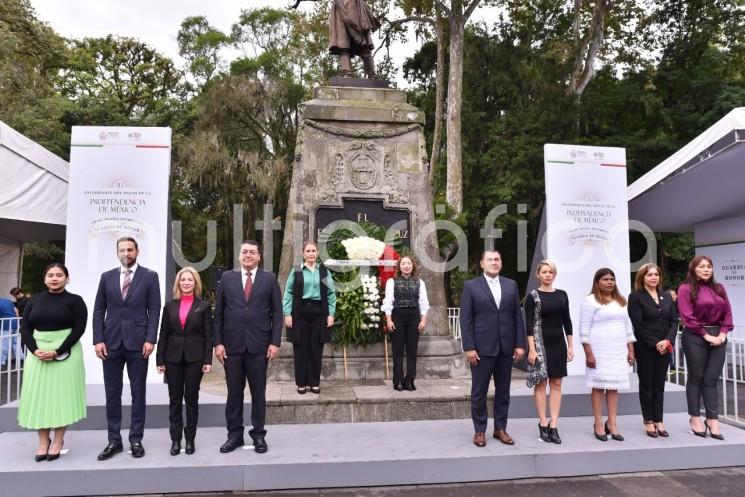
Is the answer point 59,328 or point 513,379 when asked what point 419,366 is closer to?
point 513,379

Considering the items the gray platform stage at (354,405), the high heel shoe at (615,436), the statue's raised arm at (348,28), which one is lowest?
the high heel shoe at (615,436)

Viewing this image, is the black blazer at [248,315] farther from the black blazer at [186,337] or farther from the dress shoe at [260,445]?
the dress shoe at [260,445]

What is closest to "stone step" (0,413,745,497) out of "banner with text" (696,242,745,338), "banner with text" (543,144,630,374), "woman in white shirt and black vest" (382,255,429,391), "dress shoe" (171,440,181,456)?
"dress shoe" (171,440,181,456)

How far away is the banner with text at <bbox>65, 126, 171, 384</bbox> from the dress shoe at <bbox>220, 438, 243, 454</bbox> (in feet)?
8.79

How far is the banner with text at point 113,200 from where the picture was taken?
6574 millimetres

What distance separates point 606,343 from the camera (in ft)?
15.3

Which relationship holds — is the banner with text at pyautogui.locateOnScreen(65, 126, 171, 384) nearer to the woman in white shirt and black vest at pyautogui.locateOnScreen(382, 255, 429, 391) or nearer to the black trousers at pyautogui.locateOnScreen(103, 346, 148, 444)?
the black trousers at pyautogui.locateOnScreen(103, 346, 148, 444)

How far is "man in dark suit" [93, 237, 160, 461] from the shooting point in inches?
166

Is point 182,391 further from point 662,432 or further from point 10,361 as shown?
point 662,432

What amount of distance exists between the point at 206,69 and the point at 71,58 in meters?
6.25

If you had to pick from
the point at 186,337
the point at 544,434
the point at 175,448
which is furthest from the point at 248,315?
the point at 544,434

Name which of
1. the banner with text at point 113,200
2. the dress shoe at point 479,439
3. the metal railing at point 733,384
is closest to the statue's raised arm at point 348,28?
the banner with text at point 113,200

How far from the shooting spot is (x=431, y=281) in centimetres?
685

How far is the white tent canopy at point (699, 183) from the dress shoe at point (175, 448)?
740 centimetres
